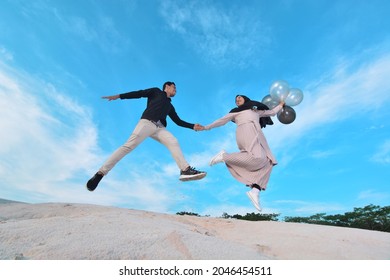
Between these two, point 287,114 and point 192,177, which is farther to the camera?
point 287,114

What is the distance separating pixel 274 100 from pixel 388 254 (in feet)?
13.4

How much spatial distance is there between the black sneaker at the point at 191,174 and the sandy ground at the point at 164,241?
102 centimetres

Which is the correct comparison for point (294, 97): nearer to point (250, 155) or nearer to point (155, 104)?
point (250, 155)

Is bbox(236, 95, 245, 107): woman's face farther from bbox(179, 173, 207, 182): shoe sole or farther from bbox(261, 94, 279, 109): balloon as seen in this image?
bbox(179, 173, 207, 182): shoe sole

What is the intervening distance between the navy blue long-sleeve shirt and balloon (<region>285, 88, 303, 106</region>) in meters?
2.63

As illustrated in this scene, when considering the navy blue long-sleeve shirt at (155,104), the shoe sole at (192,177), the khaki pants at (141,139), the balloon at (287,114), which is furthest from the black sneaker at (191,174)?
the balloon at (287,114)

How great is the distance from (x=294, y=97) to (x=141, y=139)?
3613 millimetres

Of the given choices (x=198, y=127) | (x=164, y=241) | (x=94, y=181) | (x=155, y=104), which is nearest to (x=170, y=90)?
(x=155, y=104)

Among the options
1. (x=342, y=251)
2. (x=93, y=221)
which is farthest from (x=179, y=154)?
(x=342, y=251)

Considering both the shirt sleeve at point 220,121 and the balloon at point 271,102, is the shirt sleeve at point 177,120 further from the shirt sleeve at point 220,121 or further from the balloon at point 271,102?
the balloon at point 271,102

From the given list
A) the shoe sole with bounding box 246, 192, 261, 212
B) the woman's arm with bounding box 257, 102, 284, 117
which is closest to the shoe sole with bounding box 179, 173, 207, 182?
the shoe sole with bounding box 246, 192, 261, 212

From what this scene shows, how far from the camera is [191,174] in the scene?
7.04m

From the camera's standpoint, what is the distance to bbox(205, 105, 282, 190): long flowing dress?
780cm
